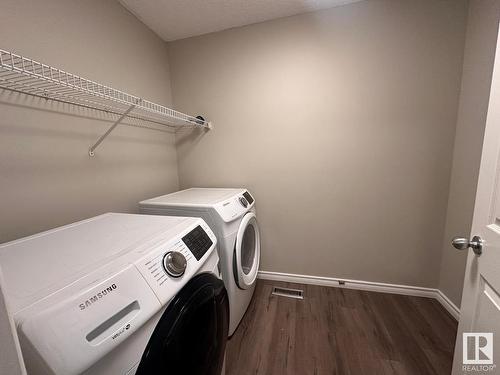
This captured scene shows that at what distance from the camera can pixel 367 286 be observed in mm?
1811

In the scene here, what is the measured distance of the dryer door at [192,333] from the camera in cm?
52

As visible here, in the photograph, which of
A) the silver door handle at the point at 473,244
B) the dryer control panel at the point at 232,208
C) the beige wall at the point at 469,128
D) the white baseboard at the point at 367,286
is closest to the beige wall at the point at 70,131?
the dryer control panel at the point at 232,208

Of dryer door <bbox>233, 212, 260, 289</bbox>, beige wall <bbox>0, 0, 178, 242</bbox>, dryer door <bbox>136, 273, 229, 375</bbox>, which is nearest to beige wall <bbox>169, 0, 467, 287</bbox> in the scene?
dryer door <bbox>233, 212, 260, 289</bbox>

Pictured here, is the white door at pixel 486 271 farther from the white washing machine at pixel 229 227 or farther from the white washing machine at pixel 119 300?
the white washing machine at pixel 229 227

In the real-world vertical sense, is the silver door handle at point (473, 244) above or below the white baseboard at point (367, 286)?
above

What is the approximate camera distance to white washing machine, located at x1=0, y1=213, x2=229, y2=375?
15.6 inches

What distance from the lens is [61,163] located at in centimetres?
109

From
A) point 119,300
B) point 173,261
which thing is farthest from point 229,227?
point 119,300

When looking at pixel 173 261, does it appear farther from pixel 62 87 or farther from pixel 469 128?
pixel 469 128

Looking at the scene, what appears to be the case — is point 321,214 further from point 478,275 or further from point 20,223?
point 20,223

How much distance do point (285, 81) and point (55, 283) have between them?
186 cm

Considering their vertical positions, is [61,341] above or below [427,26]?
below

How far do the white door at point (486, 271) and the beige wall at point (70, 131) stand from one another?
185 cm

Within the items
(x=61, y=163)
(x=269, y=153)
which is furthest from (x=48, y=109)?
(x=269, y=153)
